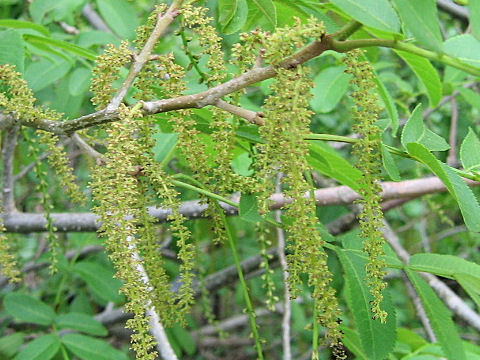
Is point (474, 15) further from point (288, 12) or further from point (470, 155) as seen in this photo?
point (288, 12)

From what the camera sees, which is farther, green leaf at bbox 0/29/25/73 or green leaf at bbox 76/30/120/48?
green leaf at bbox 76/30/120/48

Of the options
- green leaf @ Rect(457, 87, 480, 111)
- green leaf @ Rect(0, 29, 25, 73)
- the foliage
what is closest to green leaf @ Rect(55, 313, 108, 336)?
the foliage

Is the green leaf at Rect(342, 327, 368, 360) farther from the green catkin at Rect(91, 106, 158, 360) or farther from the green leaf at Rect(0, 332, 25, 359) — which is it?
the green leaf at Rect(0, 332, 25, 359)

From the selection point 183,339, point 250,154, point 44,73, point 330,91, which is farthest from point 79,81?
point 183,339

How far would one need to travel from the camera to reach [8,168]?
186 cm

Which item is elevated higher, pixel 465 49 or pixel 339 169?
pixel 465 49

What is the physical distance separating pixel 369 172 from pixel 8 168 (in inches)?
49.3

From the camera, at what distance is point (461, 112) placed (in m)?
3.10

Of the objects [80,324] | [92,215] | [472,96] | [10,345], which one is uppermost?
[472,96]

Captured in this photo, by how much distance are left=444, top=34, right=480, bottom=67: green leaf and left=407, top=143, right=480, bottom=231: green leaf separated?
0.46ft

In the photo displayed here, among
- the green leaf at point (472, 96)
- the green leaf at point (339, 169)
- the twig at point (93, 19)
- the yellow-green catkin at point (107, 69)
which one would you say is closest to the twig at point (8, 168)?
the yellow-green catkin at point (107, 69)

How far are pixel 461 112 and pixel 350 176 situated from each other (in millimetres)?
2003

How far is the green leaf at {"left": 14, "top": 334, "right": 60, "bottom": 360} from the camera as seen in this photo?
5.52 feet

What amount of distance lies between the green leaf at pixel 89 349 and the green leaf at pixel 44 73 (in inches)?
28.1
